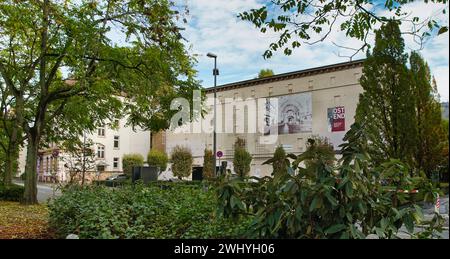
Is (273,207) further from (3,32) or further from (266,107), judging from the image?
(3,32)

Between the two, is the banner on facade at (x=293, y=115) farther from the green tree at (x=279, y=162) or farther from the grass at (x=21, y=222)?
the grass at (x=21, y=222)

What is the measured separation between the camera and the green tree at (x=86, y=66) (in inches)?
147

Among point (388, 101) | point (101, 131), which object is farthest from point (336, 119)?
point (101, 131)

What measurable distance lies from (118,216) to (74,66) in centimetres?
237

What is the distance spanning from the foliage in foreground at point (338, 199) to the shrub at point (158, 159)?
85 cm

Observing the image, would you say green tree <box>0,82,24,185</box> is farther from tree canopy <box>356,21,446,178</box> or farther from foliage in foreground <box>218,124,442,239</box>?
tree canopy <box>356,21,446,178</box>

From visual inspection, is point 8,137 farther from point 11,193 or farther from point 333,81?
point 333,81

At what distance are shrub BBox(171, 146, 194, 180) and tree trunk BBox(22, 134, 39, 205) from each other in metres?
2.05

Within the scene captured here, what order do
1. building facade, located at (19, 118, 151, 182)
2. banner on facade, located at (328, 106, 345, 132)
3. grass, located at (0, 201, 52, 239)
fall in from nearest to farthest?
banner on facade, located at (328, 106, 345, 132), grass, located at (0, 201, 52, 239), building facade, located at (19, 118, 151, 182)

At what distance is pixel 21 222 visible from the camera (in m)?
2.82

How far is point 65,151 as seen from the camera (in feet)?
16.0

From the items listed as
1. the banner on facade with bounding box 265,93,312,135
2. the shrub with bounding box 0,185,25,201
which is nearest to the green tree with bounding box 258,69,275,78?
the banner on facade with bounding box 265,93,312,135

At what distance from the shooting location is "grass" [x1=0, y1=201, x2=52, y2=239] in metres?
2.33
